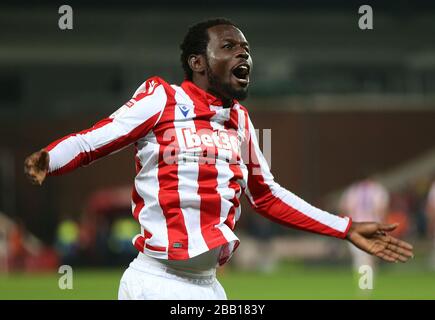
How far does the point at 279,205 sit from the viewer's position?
5992 mm

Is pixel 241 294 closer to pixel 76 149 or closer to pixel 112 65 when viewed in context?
pixel 76 149

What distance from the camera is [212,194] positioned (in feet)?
17.8

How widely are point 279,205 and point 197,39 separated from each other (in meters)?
1.15

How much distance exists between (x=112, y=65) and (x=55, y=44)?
2.43m

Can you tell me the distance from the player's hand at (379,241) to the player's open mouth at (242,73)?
116 cm

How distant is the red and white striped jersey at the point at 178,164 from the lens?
17.4 ft

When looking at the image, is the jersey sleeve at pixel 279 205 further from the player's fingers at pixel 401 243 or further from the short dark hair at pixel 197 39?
the short dark hair at pixel 197 39

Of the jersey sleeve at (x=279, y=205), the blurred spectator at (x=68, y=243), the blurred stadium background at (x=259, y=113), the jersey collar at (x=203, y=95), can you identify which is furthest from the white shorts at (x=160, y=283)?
the blurred spectator at (x=68, y=243)

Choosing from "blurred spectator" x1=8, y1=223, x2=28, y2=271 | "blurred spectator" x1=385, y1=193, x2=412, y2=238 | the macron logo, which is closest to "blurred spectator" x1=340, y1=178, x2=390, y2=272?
"blurred spectator" x1=385, y1=193, x2=412, y2=238

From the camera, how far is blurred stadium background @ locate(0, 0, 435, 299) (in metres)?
26.1

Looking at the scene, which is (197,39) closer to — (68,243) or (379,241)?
(379,241)

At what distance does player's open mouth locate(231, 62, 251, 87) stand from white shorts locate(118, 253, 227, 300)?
1.10m

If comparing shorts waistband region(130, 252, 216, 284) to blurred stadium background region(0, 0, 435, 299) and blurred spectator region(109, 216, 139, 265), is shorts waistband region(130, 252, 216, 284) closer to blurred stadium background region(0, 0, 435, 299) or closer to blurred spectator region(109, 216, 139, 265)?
blurred stadium background region(0, 0, 435, 299)

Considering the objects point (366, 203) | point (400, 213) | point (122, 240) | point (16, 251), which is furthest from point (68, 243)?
point (366, 203)
